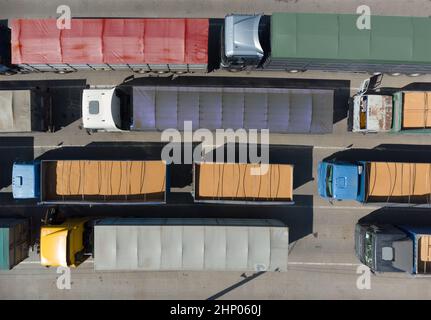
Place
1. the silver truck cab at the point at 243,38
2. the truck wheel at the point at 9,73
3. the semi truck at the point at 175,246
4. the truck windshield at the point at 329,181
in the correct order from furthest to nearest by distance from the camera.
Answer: the truck wheel at the point at 9,73 → the truck windshield at the point at 329,181 → the silver truck cab at the point at 243,38 → the semi truck at the point at 175,246

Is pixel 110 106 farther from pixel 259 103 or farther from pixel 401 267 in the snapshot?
pixel 401 267

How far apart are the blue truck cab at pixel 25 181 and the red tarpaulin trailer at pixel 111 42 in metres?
7.15

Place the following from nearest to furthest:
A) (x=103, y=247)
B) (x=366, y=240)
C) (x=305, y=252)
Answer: (x=103, y=247) → (x=366, y=240) → (x=305, y=252)

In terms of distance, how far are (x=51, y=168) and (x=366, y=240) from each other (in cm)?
2285

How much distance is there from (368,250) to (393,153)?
25.0ft

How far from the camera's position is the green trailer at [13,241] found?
21.1 metres

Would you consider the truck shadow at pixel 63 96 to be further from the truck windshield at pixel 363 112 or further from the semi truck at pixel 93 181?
the truck windshield at pixel 363 112

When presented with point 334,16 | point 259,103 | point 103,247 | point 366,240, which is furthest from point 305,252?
point 334,16

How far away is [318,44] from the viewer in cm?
2103

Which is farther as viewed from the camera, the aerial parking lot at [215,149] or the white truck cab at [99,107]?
the white truck cab at [99,107]

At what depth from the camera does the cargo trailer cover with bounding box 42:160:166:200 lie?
2181 cm

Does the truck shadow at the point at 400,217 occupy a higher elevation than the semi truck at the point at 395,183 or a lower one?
lower

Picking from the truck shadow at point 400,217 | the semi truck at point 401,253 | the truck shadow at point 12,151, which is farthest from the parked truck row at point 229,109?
the semi truck at point 401,253

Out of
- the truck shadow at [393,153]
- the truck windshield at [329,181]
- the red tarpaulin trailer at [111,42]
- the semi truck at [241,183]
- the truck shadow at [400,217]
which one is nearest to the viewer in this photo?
the red tarpaulin trailer at [111,42]
